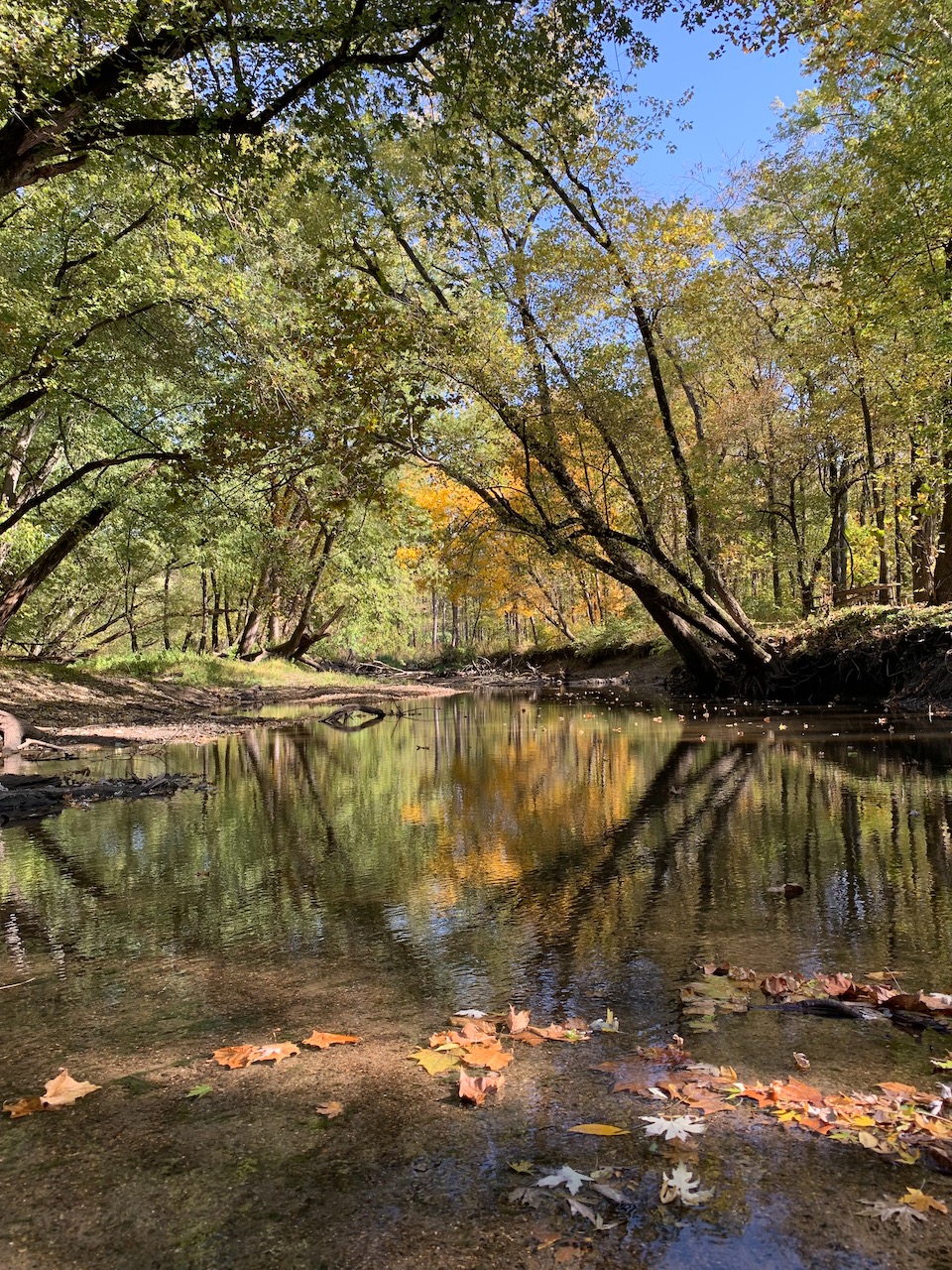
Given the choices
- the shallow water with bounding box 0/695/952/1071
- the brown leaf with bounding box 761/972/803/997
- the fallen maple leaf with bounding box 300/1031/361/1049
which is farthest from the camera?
the shallow water with bounding box 0/695/952/1071

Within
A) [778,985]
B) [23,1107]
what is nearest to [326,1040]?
[23,1107]

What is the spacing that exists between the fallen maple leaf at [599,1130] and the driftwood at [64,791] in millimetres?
6759

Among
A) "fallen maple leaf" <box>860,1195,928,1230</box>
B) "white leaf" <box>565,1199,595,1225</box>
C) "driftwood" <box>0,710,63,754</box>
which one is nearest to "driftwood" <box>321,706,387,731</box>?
"driftwood" <box>0,710,63,754</box>

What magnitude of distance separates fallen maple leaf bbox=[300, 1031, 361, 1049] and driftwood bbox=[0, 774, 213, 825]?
567 cm

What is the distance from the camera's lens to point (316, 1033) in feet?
8.98

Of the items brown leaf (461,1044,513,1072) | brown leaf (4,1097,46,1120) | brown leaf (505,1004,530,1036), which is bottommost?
brown leaf (4,1097,46,1120)

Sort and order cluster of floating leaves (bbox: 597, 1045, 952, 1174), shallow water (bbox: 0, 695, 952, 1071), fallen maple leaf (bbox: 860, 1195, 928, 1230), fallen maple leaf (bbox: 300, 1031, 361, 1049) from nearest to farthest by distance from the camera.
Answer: fallen maple leaf (bbox: 860, 1195, 928, 1230) → cluster of floating leaves (bbox: 597, 1045, 952, 1174) → fallen maple leaf (bbox: 300, 1031, 361, 1049) → shallow water (bbox: 0, 695, 952, 1071)

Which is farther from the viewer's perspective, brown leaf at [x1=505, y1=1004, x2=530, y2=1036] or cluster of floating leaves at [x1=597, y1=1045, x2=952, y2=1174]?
brown leaf at [x1=505, y1=1004, x2=530, y2=1036]

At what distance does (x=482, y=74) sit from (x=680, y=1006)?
27.3 ft

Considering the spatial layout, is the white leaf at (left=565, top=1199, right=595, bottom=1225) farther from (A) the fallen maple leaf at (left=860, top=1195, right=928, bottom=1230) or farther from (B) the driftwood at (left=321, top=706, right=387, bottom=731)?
(B) the driftwood at (left=321, top=706, right=387, bottom=731)

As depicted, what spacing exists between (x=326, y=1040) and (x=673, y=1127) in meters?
1.30

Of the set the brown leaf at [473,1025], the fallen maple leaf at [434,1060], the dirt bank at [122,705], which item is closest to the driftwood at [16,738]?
the dirt bank at [122,705]

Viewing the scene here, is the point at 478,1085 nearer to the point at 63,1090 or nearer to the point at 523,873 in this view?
the point at 63,1090

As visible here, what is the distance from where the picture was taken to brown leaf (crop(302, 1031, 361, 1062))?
268 cm
